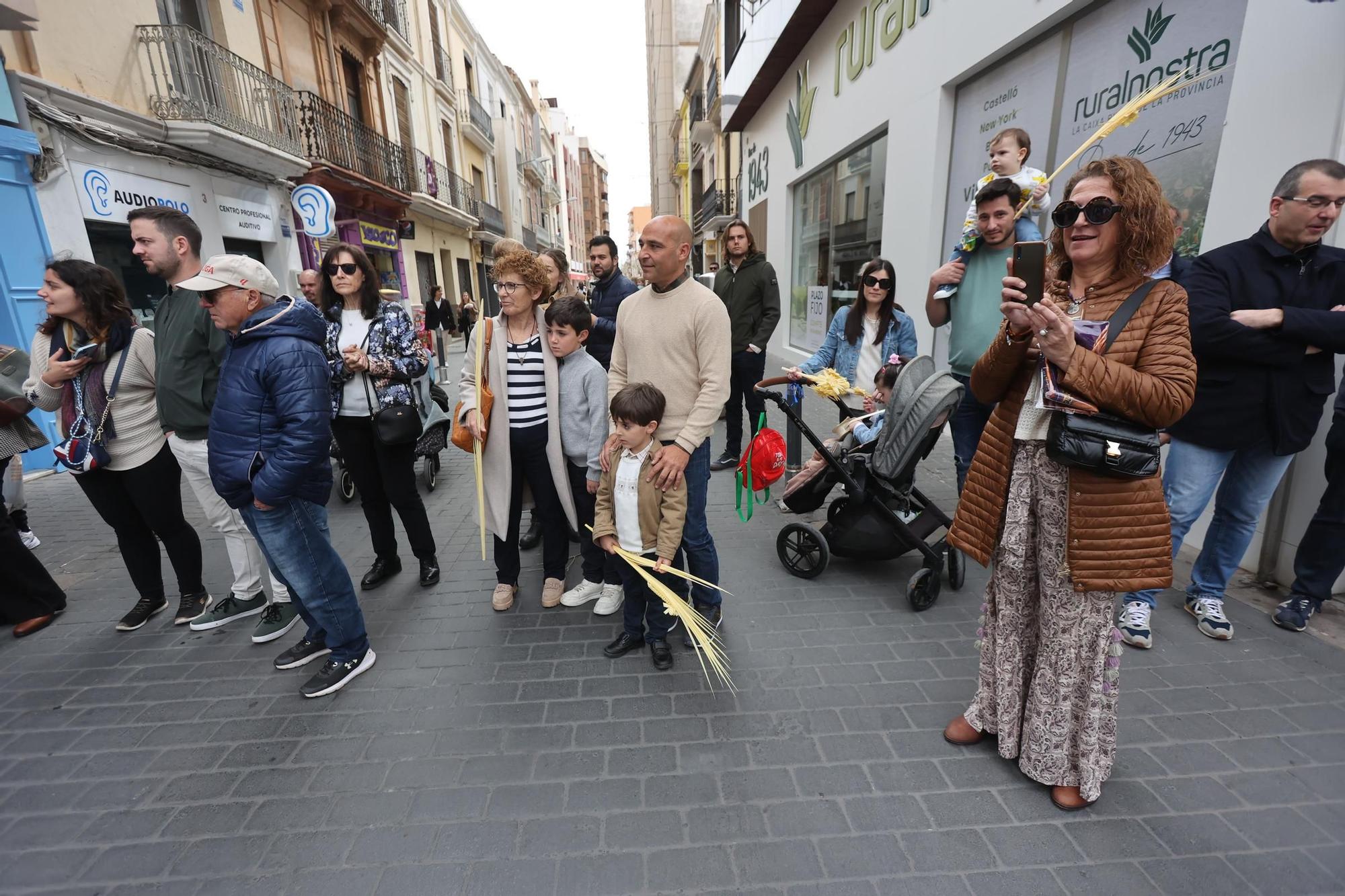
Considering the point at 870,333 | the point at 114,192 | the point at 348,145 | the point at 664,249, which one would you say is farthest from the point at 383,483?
the point at 348,145

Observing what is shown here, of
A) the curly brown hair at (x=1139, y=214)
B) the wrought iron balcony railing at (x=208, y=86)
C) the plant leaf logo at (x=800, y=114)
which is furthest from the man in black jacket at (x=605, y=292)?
the plant leaf logo at (x=800, y=114)

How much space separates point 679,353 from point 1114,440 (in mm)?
1699

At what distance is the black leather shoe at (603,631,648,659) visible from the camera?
3088 mm

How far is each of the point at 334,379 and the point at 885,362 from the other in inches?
145

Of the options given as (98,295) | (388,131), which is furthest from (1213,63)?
(388,131)

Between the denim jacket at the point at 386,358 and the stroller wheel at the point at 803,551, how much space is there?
251 centimetres

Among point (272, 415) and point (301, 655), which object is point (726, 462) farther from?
point (272, 415)

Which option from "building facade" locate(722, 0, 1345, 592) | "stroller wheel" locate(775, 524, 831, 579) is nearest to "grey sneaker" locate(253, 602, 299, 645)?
"stroller wheel" locate(775, 524, 831, 579)

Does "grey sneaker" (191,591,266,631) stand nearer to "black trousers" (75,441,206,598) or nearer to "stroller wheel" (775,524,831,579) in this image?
"black trousers" (75,441,206,598)

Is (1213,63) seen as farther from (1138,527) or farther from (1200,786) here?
(1200,786)

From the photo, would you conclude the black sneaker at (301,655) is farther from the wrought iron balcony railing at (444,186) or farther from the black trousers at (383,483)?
the wrought iron balcony railing at (444,186)

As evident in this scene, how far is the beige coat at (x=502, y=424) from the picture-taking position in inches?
128

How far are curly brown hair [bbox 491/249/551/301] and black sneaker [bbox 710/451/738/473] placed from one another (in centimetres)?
343

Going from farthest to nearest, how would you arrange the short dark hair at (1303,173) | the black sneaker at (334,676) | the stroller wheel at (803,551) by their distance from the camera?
the stroller wheel at (803,551) → the black sneaker at (334,676) → the short dark hair at (1303,173)
